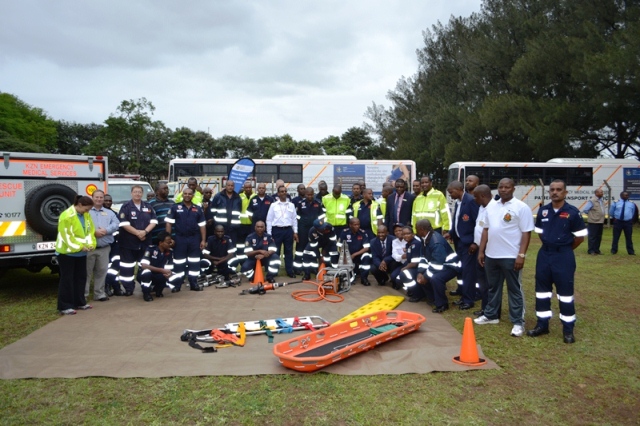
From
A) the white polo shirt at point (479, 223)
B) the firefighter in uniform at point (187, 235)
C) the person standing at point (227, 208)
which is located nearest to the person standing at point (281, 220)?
the person standing at point (227, 208)

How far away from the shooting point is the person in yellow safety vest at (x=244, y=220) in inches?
394

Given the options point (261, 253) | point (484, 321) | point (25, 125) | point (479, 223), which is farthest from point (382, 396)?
point (25, 125)

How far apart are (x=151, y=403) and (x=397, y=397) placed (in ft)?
7.22

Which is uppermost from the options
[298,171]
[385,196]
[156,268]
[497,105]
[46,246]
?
[497,105]

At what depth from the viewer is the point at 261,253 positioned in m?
9.12

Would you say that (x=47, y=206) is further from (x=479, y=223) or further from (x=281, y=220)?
(x=479, y=223)

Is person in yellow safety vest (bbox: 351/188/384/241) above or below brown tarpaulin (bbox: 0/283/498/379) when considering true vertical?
above

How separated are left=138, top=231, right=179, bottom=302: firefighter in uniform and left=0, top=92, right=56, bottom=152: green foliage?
4423 centimetres

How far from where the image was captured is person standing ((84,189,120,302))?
762cm

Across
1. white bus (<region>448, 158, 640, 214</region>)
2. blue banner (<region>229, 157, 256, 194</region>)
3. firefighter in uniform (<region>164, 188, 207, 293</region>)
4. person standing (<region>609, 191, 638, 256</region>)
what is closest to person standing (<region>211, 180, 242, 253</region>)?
firefighter in uniform (<region>164, 188, 207, 293</region>)

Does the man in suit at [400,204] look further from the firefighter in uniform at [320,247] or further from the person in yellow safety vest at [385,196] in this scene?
the firefighter in uniform at [320,247]

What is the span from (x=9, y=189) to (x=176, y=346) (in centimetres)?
459

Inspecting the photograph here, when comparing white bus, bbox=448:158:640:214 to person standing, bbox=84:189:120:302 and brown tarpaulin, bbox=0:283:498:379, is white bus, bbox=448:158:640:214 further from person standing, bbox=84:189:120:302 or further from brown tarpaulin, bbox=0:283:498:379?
person standing, bbox=84:189:120:302

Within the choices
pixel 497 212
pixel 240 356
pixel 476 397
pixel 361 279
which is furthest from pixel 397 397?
pixel 361 279
